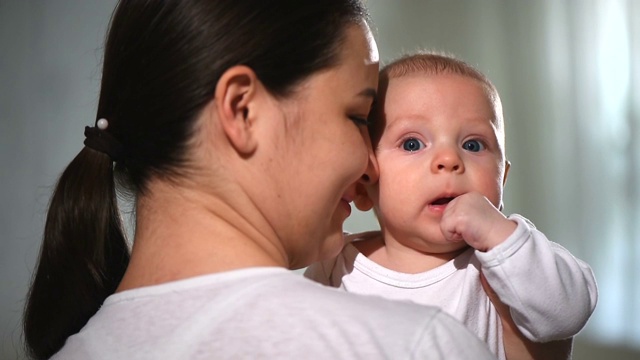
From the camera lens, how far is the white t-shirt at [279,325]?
0.83 metres

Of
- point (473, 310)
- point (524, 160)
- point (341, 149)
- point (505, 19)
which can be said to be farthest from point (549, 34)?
point (341, 149)

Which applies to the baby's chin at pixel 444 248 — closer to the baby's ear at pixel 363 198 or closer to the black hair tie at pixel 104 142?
the baby's ear at pixel 363 198

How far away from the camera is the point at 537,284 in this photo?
117 cm

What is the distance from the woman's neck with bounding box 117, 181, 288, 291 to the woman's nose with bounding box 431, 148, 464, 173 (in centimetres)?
35

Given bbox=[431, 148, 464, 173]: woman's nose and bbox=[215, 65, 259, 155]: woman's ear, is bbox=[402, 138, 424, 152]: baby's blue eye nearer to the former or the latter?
bbox=[431, 148, 464, 173]: woman's nose

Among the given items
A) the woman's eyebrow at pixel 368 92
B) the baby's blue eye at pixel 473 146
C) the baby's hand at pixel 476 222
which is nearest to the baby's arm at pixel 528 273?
the baby's hand at pixel 476 222

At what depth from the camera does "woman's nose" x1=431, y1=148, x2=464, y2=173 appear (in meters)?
1.29

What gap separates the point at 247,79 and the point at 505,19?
2390 mm

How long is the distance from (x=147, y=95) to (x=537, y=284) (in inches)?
23.6

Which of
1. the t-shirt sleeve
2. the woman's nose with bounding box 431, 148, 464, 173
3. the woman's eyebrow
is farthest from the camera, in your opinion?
the woman's nose with bounding box 431, 148, 464, 173

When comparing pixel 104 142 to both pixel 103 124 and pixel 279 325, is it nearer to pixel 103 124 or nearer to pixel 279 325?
pixel 103 124

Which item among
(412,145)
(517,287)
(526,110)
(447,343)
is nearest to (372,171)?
(412,145)

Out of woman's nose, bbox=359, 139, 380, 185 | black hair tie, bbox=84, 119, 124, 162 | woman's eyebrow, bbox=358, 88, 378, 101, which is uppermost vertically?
woman's eyebrow, bbox=358, 88, 378, 101

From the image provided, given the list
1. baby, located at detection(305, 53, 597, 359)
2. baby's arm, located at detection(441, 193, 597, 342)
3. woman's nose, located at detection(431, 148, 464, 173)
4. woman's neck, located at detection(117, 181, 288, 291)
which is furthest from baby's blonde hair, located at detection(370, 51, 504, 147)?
woman's neck, located at detection(117, 181, 288, 291)
